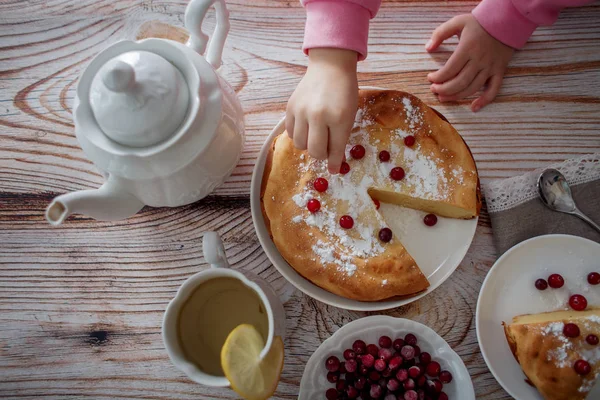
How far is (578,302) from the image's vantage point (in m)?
1.05

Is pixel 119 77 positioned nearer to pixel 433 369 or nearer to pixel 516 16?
pixel 433 369

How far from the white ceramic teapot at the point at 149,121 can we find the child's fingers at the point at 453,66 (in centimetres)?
58

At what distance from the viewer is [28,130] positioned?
1.21 metres

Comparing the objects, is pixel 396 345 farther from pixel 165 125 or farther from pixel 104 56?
pixel 104 56

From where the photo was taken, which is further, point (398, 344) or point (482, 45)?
point (482, 45)

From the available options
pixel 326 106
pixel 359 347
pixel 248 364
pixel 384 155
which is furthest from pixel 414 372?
pixel 326 106

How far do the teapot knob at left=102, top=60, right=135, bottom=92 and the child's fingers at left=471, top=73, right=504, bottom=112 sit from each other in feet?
2.85

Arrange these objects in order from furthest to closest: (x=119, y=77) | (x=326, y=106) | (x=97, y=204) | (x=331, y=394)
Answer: (x=331, y=394), (x=326, y=106), (x=97, y=204), (x=119, y=77)

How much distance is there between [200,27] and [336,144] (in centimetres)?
35

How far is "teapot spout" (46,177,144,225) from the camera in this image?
738 millimetres

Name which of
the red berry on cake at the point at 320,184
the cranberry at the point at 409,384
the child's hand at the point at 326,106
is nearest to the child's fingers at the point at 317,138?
the child's hand at the point at 326,106

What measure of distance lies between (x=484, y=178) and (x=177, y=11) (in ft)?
3.09

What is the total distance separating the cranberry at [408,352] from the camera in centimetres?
100

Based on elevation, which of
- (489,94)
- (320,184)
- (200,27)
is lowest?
(320,184)
